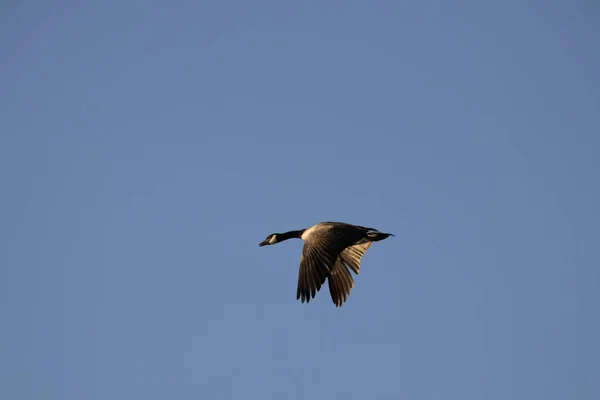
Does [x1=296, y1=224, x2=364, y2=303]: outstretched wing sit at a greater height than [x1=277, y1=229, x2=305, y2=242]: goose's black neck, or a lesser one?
lesser

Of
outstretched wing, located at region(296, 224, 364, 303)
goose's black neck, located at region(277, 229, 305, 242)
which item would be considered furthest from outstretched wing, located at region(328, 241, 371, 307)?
goose's black neck, located at region(277, 229, 305, 242)

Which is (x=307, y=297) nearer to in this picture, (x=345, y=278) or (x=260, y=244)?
(x=345, y=278)

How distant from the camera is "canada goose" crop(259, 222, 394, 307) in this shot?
2509 centimetres

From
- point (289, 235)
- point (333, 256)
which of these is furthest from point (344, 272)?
point (289, 235)

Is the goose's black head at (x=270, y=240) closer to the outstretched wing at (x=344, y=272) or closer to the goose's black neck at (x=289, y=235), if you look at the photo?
the goose's black neck at (x=289, y=235)

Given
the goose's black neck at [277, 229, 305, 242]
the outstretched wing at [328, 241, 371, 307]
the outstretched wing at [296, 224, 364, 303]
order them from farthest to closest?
the goose's black neck at [277, 229, 305, 242]
the outstretched wing at [328, 241, 371, 307]
the outstretched wing at [296, 224, 364, 303]

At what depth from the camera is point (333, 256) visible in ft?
84.4

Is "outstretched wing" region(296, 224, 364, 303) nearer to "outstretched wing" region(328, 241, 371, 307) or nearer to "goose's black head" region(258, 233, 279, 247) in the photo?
"outstretched wing" region(328, 241, 371, 307)

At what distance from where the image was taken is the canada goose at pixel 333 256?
25094 millimetres

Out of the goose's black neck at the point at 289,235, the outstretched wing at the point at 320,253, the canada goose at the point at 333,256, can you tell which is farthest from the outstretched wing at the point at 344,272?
the goose's black neck at the point at 289,235

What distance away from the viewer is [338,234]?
2714 centimetres

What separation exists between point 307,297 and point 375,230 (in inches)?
209

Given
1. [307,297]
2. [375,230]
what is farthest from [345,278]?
[307,297]

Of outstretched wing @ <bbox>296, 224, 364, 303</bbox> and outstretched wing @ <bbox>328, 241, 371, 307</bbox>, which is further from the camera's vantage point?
outstretched wing @ <bbox>328, 241, 371, 307</bbox>
